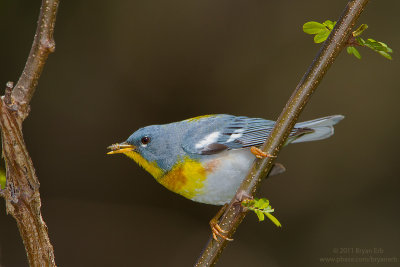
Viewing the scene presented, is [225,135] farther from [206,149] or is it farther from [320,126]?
[320,126]

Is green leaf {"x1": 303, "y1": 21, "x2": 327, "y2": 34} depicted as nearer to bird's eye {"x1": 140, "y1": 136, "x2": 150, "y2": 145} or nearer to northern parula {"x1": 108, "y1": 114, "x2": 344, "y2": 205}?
northern parula {"x1": 108, "y1": 114, "x2": 344, "y2": 205}

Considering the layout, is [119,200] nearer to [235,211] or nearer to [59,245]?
[59,245]

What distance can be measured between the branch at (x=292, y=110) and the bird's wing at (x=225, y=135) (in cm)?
91

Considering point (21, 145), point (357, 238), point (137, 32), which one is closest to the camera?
point (21, 145)

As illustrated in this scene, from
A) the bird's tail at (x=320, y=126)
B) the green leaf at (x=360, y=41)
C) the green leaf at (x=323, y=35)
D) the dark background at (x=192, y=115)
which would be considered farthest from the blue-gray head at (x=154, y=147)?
the dark background at (x=192, y=115)

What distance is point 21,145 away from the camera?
5.45ft

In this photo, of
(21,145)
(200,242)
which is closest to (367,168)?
(200,242)

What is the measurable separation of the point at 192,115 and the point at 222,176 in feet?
8.31

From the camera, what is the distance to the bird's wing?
3.09 metres

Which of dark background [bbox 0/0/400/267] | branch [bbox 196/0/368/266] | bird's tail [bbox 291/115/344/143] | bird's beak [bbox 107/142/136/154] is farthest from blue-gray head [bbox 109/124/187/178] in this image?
dark background [bbox 0/0/400/267]

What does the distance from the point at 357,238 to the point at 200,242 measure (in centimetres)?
179

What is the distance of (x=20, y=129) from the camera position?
1.65 metres

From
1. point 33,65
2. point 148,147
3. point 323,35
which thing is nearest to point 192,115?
point 148,147

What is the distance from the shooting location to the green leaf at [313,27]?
6.79 ft
